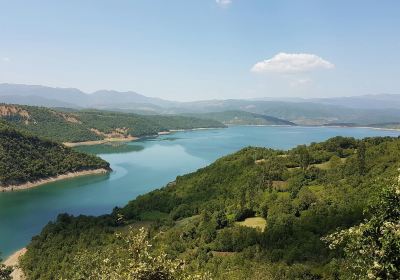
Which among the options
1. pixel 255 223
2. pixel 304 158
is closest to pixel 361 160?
pixel 304 158

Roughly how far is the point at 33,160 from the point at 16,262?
73.6m

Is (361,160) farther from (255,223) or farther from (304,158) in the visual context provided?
(255,223)

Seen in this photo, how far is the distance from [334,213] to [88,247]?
113ft

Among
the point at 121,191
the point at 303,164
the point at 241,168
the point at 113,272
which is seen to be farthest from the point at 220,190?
the point at 113,272

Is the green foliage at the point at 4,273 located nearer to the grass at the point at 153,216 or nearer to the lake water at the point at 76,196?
the lake water at the point at 76,196

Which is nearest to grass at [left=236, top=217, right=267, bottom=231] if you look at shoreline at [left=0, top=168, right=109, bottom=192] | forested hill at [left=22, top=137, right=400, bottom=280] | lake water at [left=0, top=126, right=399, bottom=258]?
forested hill at [left=22, top=137, right=400, bottom=280]

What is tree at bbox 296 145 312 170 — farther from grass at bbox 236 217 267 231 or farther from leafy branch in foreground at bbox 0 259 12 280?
leafy branch in foreground at bbox 0 259 12 280

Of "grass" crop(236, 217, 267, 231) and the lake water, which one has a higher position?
"grass" crop(236, 217, 267, 231)

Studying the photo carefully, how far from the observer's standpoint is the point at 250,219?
67938mm

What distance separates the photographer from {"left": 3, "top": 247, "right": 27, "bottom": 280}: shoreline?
5872 cm

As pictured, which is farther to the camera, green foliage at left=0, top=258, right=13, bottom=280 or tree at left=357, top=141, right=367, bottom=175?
tree at left=357, top=141, right=367, bottom=175

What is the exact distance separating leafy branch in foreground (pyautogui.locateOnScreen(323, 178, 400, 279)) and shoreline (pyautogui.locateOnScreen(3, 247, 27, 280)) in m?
54.0

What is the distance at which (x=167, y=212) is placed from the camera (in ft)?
267

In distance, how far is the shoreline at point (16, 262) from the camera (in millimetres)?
58716
